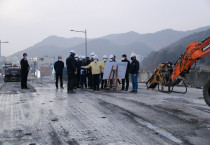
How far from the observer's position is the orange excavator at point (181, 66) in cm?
998

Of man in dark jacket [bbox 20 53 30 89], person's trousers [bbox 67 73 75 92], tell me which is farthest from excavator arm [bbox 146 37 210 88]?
man in dark jacket [bbox 20 53 30 89]

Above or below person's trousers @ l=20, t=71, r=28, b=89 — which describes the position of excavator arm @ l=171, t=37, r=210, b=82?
above

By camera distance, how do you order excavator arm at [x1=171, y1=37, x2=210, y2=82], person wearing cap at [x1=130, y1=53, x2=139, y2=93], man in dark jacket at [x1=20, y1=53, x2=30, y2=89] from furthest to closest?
man in dark jacket at [x1=20, y1=53, x2=30, y2=89], person wearing cap at [x1=130, y1=53, x2=139, y2=93], excavator arm at [x1=171, y1=37, x2=210, y2=82]

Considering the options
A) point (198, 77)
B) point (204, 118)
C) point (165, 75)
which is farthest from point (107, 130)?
point (198, 77)

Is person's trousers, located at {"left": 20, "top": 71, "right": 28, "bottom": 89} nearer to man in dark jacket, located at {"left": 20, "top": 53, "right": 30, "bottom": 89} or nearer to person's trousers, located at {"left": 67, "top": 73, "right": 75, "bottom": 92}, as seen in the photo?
man in dark jacket, located at {"left": 20, "top": 53, "right": 30, "bottom": 89}

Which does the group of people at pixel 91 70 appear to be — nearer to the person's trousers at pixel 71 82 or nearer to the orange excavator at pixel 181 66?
the person's trousers at pixel 71 82

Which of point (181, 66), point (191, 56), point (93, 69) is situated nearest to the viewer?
point (191, 56)

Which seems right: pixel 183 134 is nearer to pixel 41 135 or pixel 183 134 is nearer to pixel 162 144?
pixel 162 144

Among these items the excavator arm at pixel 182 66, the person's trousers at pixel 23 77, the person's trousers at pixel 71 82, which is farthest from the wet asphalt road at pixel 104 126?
the person's trousers at pixel 23 77

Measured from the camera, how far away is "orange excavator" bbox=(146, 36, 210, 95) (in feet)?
32.7

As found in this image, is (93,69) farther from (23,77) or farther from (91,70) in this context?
(23,77)

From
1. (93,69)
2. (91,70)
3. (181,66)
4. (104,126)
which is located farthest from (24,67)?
(104,126)

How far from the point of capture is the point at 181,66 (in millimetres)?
11695

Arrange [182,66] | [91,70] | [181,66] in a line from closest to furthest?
[182,66] < [181,66] < [91,70]
